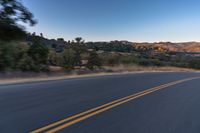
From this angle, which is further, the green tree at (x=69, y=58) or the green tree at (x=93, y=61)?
the green tree at (x=93, y=61)

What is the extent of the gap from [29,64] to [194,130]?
98.6 feet

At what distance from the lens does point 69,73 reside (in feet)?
87.3

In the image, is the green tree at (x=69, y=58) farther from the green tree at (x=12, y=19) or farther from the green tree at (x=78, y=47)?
the green tree at (x=12, y=19)

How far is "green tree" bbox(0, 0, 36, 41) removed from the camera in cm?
1833

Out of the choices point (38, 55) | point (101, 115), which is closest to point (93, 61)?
point (38, 55)

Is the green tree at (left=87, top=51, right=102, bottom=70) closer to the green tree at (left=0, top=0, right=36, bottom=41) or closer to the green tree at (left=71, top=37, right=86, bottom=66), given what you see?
the green tree at (left=71, top=37, right=86, bottom=66)

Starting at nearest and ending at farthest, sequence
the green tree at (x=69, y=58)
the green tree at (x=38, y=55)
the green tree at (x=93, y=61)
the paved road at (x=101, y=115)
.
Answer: the paved road at (x=101, y=115), the green tree at (x=38, y=55), the green tree at (x=69, y=58), the green tree at (x=93, y=61)

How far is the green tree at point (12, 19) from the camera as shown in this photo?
18.3 metres

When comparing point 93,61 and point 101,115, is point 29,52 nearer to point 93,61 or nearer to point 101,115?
point 93,61

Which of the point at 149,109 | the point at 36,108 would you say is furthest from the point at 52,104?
the point at 149,109

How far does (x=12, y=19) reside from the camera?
18.8 m

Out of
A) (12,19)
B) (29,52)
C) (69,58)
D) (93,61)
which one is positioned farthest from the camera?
(93,61)

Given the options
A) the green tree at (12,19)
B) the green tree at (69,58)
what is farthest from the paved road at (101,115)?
the green tree at (69,58)

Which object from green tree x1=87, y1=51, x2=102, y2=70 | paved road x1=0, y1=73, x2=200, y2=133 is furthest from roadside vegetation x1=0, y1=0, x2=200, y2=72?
paved road x1=0, y1=73, x2=200, y2=133
